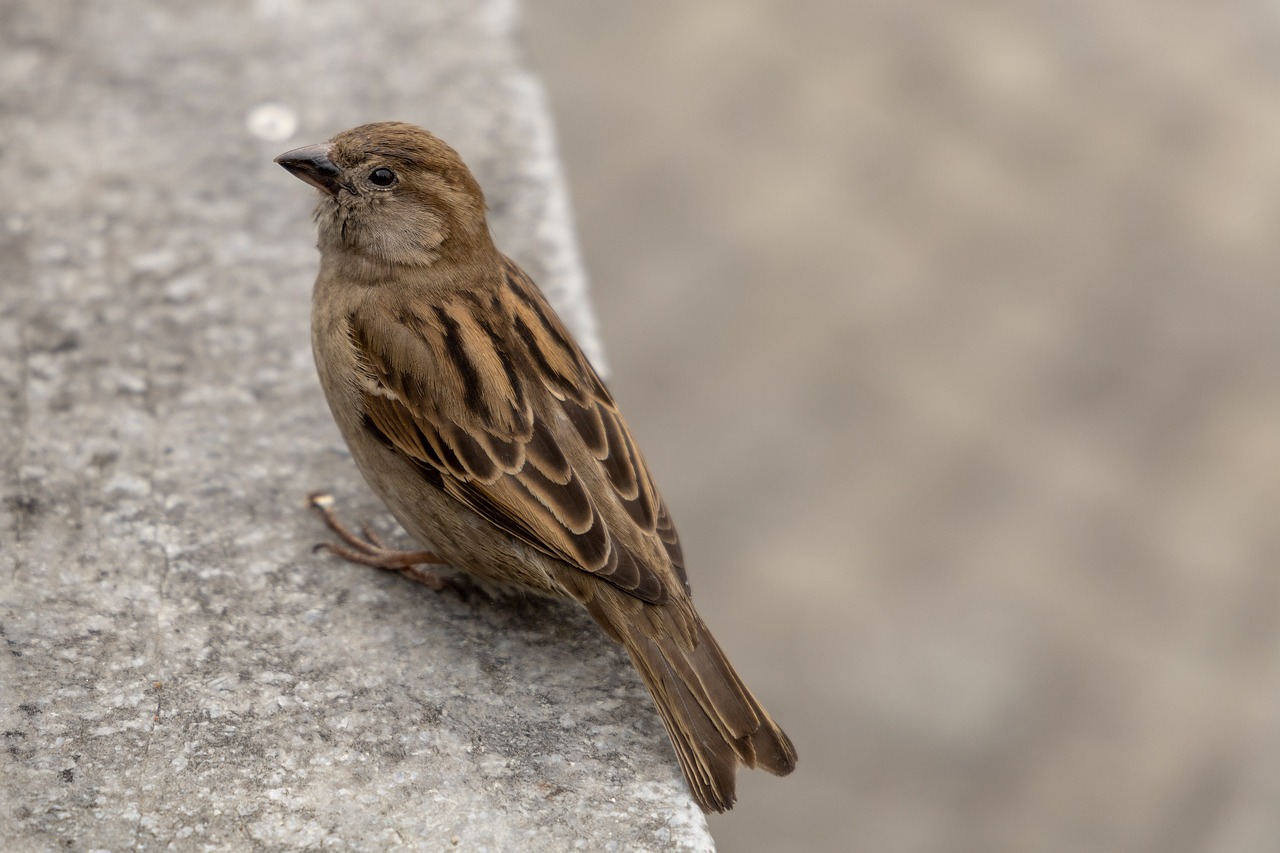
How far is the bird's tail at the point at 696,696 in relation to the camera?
100 inches

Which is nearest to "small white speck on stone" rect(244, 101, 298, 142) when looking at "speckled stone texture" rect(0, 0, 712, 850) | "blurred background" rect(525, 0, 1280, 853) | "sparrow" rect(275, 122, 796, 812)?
"speckled stone texture" rect(0, 0, 712, 850)

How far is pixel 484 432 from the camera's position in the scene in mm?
2861

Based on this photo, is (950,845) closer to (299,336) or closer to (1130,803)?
(1130,803)

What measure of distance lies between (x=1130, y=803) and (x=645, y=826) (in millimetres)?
2575

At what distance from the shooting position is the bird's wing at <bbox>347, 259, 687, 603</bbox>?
2.79m

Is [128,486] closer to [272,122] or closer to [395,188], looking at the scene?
[395,188]

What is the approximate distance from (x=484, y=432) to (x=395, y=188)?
0.61 metres

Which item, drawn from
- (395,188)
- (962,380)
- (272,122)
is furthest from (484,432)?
(962,380)

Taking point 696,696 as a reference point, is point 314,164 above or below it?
above

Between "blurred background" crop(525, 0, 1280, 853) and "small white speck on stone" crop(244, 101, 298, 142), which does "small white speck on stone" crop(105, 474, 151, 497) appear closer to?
"small white speck on stone" crop(244, 101, 298, 142)

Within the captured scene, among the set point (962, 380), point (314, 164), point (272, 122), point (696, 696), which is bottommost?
point (696, 696)

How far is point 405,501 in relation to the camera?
117 inches

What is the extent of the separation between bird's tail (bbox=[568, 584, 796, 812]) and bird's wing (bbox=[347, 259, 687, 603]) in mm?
53

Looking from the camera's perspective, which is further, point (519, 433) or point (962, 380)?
point (962, 380)
